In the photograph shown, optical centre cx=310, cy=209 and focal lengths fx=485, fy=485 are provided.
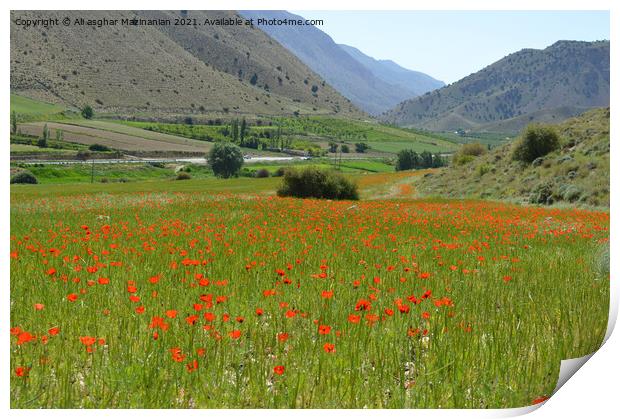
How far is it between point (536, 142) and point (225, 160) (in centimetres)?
2766

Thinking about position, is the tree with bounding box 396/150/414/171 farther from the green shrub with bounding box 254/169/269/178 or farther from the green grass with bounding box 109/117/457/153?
the green shrub with bounding box 254/169/269/178

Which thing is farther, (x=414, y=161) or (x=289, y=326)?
Result: (x=414, y=161)

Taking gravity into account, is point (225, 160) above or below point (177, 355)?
above

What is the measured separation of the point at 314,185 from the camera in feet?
92.3

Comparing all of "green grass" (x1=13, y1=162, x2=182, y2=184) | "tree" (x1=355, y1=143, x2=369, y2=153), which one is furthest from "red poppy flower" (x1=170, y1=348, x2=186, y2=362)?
"tree" (x1=355, y1=143, x2=369, y2=153)

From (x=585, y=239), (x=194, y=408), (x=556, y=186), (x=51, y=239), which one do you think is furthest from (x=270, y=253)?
(x=556, y=186)

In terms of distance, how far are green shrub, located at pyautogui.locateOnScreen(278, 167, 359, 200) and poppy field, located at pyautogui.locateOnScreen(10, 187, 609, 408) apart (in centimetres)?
2027

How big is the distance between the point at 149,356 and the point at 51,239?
179 inches

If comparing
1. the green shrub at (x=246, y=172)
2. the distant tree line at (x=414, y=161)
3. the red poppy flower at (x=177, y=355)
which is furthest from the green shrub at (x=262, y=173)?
the red poppy flower at (x=177, y=355)

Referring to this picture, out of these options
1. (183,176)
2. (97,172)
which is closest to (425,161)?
(183,176)

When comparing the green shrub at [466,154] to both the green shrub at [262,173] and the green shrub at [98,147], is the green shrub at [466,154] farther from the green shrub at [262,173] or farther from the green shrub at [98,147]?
the green shrub at [98,147]

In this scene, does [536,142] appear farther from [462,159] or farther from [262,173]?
[262,173]

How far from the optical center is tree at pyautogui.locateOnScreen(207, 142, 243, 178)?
153ft

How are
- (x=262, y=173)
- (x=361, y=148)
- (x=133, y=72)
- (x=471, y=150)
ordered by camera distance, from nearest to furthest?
(x=262, y=173) → (x=471, y=150) → (x=133, y=72) → (x=361, y=148)
